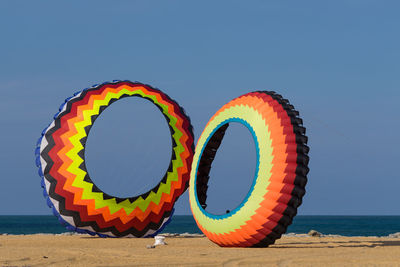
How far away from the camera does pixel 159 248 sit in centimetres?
1470

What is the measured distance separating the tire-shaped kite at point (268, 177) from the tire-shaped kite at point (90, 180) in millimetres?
3455

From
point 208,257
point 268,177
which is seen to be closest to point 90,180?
point 268,177

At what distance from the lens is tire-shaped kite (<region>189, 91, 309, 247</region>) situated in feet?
43.0

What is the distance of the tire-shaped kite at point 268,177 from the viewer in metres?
13.1

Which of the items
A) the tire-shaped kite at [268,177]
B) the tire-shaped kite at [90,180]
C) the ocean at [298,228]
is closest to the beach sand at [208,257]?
the tire-shaped kite at [268,177]

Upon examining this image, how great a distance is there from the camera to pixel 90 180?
691 inches

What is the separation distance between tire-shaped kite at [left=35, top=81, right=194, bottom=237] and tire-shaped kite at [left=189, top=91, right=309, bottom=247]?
3455mm

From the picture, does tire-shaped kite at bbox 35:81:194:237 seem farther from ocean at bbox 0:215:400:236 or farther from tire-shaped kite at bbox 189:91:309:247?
ocean at bbox 0:215:400:236

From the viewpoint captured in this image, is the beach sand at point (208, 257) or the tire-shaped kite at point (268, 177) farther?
the tire-shaped kite at point (268, 177)

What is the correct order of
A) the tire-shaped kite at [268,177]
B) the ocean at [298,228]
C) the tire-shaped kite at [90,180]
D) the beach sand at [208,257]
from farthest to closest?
1. the ocean at [298,228]
2. the tire-shaped kite at [90,180]
3. the tire-shaped kite at [268,177]
4. the beach sand at [208,257]

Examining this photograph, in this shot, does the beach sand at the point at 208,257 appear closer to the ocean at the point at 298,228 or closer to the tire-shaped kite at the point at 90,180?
the tire-shaped kite at the point at 90,180

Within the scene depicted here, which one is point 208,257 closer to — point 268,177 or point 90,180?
point 268,177

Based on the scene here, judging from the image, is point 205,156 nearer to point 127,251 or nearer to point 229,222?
point 229,222

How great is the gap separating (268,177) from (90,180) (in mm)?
6181
